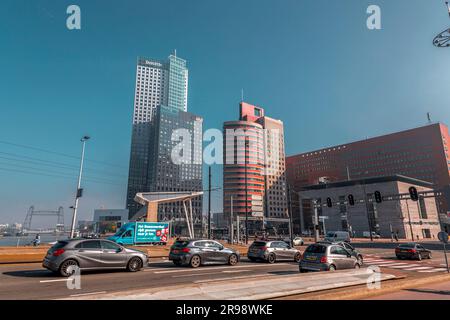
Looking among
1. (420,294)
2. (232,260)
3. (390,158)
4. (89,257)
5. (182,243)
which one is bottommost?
(420,294)

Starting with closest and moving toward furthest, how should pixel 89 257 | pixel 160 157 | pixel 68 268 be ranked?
pixel 68 268, pixel 89 257, pixel 160 157

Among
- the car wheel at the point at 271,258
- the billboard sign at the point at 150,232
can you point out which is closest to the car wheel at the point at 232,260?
the car wheel at the point at 271,258

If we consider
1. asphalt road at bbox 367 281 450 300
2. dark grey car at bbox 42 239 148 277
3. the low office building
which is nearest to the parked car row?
dark grey car at bbox 42 239 148 277

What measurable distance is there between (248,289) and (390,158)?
144965 millimetres

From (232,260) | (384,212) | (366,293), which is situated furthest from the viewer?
(384,212)

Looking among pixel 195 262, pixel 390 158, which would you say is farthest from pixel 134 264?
pixel 390 158

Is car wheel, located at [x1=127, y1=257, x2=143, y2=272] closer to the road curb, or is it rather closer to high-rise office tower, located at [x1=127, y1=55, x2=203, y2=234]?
the road curb

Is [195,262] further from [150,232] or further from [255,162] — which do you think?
[255,162]

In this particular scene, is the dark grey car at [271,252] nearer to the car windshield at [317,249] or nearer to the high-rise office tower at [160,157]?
the car windshield at [317,249]

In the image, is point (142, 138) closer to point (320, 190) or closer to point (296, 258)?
point (320, 190)

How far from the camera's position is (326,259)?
38.5 ft

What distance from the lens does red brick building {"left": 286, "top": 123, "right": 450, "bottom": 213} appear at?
11212cm

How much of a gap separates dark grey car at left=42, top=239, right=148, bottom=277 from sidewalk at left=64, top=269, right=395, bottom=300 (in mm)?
5560

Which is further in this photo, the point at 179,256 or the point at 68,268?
the point at 179,256
